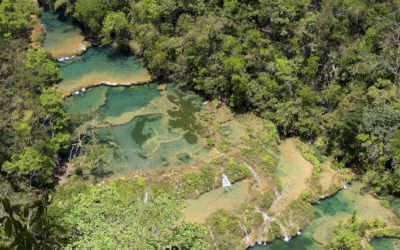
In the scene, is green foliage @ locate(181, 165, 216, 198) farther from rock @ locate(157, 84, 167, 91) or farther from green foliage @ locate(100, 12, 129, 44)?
green foliage @ locate(100, 12, 129, 44)

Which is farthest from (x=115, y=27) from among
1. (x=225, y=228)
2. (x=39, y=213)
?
(x=39, y=213)

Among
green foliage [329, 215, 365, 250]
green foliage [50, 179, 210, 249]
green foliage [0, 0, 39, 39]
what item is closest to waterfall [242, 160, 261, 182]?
green foliage [329, 215, 365, 250]

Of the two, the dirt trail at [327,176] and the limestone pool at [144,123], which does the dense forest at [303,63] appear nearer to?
the dirt trail at [327,176]

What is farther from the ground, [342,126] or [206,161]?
[342,126]

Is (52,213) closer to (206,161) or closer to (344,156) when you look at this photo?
(206,161)

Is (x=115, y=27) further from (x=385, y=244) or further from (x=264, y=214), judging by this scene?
(x=385, y=244)

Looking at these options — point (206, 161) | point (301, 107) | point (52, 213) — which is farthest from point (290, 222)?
point (52, 213)

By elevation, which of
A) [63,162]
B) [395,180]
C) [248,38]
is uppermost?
[248,38]
